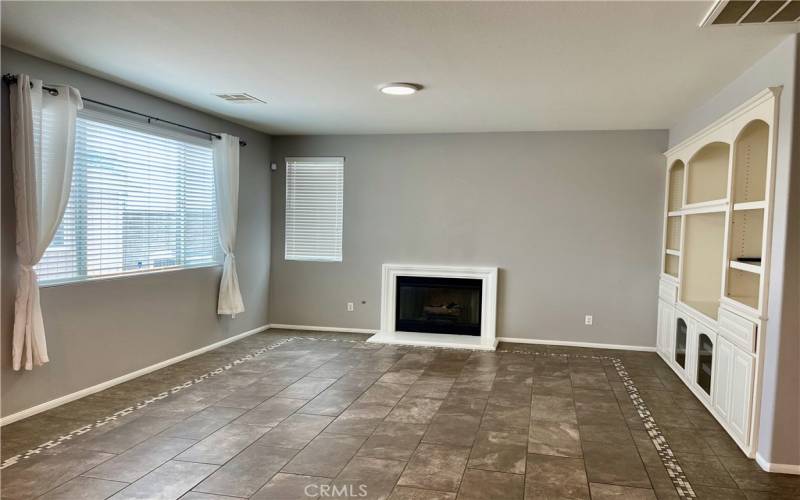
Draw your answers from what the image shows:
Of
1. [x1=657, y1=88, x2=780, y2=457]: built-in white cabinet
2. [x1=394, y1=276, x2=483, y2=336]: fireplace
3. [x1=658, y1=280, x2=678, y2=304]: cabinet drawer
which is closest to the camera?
[x1=657, y1=88, x2=780, y2=457]: built-in white cabinet

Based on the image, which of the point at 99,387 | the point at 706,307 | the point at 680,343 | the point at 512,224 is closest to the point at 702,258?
the point at 706,307

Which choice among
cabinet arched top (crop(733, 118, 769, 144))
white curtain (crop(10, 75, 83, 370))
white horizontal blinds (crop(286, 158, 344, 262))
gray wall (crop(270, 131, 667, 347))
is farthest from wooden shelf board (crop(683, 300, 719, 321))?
white curtain (crop(10, 75, 83, 370))

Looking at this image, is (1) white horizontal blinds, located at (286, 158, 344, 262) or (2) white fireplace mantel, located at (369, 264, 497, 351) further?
(1) white horizontal blinds, located at (286, 158, 344, 262)

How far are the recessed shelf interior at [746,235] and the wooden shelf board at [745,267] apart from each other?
91 mm

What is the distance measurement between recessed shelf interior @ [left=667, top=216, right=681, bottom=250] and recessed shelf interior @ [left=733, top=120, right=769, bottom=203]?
1.62m

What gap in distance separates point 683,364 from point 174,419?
13.9 feet

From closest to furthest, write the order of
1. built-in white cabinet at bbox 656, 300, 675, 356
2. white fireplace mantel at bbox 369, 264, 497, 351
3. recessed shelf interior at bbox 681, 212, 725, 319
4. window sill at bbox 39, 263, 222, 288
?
window sill at bbox 39, 263, 222, 288 < recessed shelf interior at bbox 681, 212, 725, 319 < built-in white cabinet at bbox 656, 300, 675, 356 < white fireplace mantel at bbox 369, 264, 497, 351

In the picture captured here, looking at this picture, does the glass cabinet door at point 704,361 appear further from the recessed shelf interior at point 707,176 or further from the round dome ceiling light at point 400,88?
the round dome ceiling light at point 400,88

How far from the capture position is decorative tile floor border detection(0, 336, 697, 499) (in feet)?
9.62

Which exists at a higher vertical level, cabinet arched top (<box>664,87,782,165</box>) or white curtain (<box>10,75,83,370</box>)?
cabinet arched top (<box>664,87,782,165</box>)

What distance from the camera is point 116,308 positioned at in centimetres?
436

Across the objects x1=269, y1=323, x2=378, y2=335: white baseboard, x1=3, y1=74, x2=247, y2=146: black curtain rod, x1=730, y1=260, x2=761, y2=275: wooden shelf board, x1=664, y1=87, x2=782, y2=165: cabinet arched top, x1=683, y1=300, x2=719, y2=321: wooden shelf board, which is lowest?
x1=269, y1=323, x2=378, y2=335: white baseboard

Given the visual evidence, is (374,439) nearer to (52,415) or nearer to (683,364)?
(52,415)

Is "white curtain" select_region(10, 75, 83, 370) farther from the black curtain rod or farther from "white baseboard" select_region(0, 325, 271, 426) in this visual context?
"white baseboard" select_region(0, 325, 271, 426)
